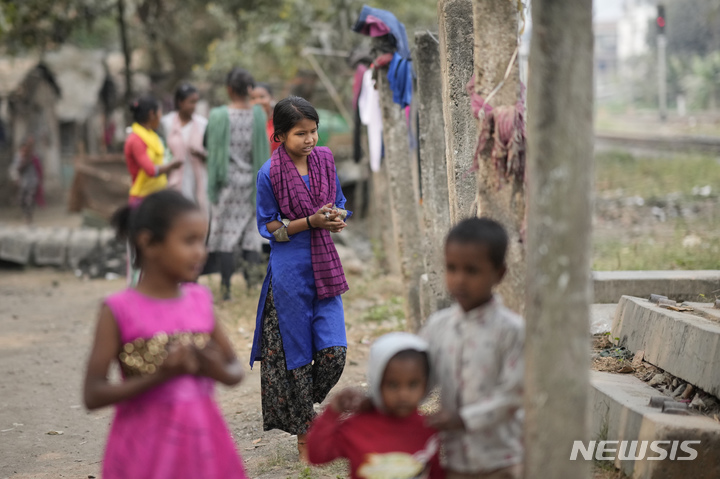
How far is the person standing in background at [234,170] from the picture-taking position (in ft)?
26.3

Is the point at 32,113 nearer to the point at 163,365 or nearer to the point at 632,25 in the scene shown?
the point at 163,365

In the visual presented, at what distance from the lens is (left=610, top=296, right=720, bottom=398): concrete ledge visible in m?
3.81

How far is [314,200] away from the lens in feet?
14.0

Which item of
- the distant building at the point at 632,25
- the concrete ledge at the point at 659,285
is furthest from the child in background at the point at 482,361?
the distant building at the point at 632,25

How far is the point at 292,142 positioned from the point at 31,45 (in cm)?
1411

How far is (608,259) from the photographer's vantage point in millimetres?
9789

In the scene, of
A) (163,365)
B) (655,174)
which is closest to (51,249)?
(163,365)

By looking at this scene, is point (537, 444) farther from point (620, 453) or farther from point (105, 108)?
point (105, 108)

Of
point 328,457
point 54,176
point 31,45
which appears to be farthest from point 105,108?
point 328,457

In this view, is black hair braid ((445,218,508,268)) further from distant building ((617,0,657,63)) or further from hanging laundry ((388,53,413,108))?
distant building ((617,0,657,63))

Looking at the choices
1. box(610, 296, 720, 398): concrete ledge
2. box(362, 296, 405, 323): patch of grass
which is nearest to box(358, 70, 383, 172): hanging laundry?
box(362, 296, 405, 323): patch of grass

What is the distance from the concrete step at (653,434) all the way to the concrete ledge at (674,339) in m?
0.27

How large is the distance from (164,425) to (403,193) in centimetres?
463

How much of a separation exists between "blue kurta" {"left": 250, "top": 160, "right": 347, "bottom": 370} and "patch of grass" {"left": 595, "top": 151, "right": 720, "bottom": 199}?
40.7 ft
